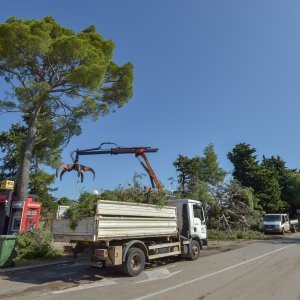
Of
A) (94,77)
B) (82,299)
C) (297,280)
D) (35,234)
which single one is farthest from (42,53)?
(297,280)

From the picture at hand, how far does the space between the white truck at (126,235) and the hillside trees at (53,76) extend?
737 cm

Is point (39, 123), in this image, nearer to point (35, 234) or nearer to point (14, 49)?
point (14, 49)

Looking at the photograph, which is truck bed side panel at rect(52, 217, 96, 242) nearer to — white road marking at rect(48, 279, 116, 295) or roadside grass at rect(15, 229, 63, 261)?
white road marking at rect(48, 279, 116, 295)

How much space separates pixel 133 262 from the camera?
10.1 metres

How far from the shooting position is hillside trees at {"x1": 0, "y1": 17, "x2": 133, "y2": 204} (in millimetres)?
16125

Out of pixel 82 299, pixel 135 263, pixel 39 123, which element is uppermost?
pixel 39 123

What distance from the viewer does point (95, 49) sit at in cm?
1794

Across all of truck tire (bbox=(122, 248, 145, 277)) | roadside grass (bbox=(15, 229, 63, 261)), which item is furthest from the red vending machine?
truck tire (bbox=(122, 248, 145, 277))

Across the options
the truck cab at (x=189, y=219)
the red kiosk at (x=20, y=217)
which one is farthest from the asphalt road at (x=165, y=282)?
the red kiosk at (x=20, y=217)

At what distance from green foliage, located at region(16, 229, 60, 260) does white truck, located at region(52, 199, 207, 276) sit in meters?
3.38

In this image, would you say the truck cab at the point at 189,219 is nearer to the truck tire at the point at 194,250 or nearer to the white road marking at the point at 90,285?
the truck tire at the point at 194,250

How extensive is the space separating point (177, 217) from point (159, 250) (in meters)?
2.29

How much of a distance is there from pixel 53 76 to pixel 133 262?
11.5m

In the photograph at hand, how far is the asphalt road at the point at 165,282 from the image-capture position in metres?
7.44
